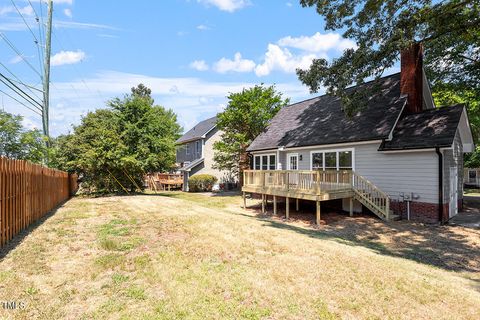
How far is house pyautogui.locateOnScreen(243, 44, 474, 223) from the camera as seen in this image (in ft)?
36.8

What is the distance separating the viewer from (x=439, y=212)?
35.5 ft

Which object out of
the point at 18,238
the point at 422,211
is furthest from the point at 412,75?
the point at 18,238

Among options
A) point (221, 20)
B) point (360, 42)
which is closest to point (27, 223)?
point (221, 20)

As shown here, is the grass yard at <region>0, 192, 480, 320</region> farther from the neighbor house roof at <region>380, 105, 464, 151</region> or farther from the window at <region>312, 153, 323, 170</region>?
the window at <region>312, 153, 323, 170</region>

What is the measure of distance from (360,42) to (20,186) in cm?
1407

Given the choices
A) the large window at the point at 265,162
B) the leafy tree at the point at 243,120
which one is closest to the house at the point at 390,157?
the large window at the point at 265,162

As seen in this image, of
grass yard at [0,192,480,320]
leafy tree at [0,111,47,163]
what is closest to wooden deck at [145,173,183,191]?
leafy tree at [0,111,47,163]

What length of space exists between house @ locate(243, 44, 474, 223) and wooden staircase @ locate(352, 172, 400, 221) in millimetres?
42

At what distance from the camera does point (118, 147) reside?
18.8m

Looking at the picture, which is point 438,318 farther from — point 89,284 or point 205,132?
point 205,132

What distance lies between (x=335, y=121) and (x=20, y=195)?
47.4 feet

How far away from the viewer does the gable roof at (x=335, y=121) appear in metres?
13.0

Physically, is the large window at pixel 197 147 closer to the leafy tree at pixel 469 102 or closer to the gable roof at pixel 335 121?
the gable roof at pixel 335 121

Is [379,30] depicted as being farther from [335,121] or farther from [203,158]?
[203,158]
